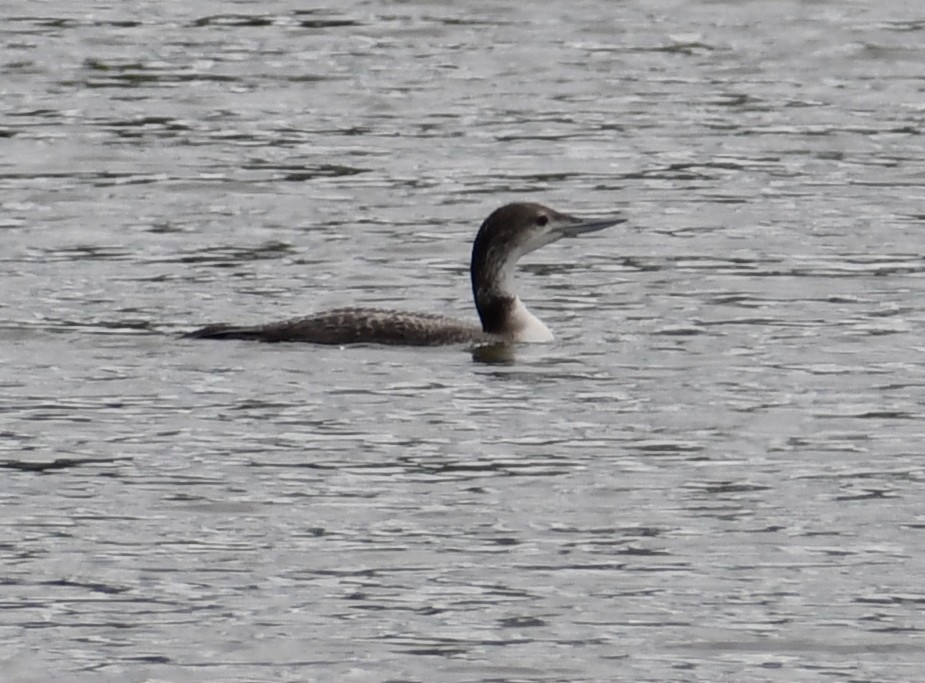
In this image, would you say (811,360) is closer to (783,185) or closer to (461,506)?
(461,506)

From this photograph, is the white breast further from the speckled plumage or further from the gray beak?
the gray beak

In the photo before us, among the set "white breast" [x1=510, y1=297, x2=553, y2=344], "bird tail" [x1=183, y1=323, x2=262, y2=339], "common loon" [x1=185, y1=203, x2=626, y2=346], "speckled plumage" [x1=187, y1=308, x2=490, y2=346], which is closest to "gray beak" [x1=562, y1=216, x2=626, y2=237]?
"common loon" [x1=185, y1=203, x2=626, y2=346]

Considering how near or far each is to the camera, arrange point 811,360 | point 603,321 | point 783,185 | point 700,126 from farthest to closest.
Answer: point 700,126
point 783,185
point 603,321
point 811,360

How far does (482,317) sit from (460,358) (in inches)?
22.8

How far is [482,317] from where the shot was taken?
15.3m

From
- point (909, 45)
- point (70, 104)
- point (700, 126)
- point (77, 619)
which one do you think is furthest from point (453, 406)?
point (909, 45)

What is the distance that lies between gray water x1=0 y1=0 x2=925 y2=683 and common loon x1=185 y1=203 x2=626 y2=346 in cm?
11

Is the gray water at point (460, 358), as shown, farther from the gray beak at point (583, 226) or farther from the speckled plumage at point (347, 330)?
the gray beak at point (583, 226)

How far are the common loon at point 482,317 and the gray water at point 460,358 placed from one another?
109mm

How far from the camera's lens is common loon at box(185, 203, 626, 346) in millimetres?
14703

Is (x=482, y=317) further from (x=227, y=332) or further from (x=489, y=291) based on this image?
(x=227, y=332)

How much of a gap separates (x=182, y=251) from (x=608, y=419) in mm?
5133

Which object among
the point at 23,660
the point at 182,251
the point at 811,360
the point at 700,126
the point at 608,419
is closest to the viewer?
the point at 23,660

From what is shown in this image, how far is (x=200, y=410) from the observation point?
1325cm
